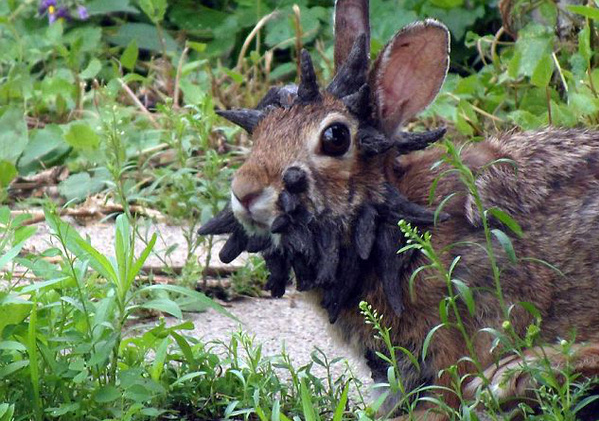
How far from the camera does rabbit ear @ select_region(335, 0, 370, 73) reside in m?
4.12

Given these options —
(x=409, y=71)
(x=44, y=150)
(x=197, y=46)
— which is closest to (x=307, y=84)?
(x=409, y=71)

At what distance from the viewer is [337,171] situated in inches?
145

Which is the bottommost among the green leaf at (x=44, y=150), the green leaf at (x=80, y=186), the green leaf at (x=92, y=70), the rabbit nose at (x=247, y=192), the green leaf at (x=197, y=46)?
the green leaf at (x=80, y=186)

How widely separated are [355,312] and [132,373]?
0.73 meters

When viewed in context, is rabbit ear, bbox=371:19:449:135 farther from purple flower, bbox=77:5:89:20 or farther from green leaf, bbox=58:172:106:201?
purple flower, bbox=77:5:89:20

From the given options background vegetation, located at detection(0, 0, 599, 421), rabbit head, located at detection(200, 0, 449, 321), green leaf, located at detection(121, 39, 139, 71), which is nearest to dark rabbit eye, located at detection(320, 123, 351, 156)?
rabbit head, located at detection(200, 0, 449, 321)

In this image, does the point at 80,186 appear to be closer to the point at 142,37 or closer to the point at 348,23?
the point at 142,37

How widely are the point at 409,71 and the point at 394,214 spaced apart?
1.62ft

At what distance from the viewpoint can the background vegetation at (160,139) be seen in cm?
348

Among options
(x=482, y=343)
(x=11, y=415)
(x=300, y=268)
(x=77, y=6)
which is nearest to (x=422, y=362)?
(x=482, y=343)

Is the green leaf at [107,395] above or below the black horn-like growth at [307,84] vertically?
below

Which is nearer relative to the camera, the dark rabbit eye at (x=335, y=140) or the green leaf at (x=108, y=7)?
the dark rabbit eye at (x=335, y=140)

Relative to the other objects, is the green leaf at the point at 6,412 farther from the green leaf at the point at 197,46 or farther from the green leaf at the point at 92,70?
the green leaf at the point at 197,46

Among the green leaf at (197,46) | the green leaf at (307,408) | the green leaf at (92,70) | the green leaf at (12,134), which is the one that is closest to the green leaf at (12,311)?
the green leaf at (307,408)
